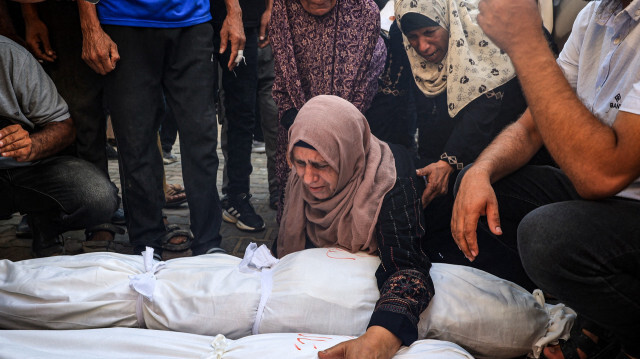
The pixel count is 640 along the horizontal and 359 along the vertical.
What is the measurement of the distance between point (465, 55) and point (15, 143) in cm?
223

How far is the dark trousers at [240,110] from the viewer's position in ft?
9.97

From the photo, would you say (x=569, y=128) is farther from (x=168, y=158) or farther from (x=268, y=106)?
(x=168, y=158)

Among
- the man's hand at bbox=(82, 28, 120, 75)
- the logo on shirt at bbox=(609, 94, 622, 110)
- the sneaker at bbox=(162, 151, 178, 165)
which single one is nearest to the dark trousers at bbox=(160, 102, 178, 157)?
the sneaker at bbox=(162, 151, 178, 165)

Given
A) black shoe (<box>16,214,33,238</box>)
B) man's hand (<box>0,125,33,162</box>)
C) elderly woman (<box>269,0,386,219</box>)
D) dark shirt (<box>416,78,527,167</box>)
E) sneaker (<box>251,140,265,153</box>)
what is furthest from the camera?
sneaker (<box>251,140,265,153</box>)

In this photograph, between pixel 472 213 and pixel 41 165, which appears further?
pixel 41 165

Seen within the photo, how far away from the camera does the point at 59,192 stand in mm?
2361

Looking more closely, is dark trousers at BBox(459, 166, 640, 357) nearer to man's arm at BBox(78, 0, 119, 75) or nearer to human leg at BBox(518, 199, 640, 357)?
human leg at BBox(518, 199, 640, 357)

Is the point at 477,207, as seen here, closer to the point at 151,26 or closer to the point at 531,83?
the point at 531,83

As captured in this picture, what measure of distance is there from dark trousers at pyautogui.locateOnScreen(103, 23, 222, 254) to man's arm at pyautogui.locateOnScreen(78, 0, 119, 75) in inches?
1.8

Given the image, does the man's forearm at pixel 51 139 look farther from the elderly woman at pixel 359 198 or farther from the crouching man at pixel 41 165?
the elderly woman at pixel 359 198

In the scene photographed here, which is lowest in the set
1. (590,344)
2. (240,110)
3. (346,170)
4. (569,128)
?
(590,344)

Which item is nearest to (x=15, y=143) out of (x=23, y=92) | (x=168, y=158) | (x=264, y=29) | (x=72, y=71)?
(x=23, y=92)

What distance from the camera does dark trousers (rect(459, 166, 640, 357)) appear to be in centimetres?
132

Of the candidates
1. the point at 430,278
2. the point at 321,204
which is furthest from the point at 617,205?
the point at 321,204
